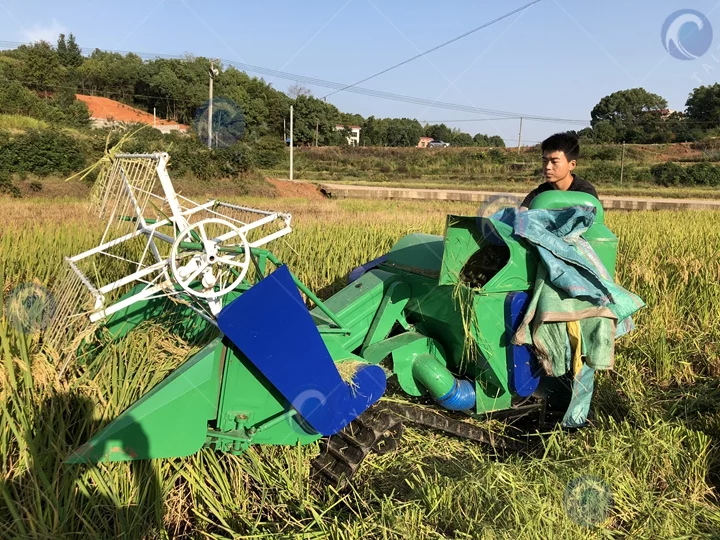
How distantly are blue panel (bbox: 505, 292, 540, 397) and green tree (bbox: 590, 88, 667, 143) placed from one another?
138 feet

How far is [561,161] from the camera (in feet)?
12.3

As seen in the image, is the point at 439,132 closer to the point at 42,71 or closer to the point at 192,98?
the point at 192,98

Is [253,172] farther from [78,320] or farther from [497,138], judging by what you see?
[497,138]

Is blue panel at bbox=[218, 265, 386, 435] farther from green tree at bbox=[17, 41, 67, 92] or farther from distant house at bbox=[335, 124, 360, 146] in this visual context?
distant house at bbox=[335, 124, 360, 146]

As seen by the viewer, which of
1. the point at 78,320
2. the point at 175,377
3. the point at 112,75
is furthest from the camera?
the point at 112,75

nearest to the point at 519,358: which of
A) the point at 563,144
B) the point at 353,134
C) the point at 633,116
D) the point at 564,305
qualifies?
the point at 564,305

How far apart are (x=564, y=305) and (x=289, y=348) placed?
1.46 metres

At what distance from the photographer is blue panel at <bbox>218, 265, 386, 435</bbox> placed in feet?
7.02

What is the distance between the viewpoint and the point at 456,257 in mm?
2842

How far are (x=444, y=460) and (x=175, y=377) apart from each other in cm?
160

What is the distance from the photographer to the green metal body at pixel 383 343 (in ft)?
7.09

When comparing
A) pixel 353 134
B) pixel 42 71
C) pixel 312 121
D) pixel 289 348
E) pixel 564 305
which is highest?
pixel 42 71

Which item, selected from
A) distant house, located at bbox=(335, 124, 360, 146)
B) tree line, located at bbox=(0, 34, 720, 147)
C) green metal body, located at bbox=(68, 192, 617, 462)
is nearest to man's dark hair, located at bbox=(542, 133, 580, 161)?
green metal body, located at bbox=(68, 192, 617, 462)

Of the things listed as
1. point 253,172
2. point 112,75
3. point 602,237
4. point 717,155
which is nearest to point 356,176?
point 253,172
